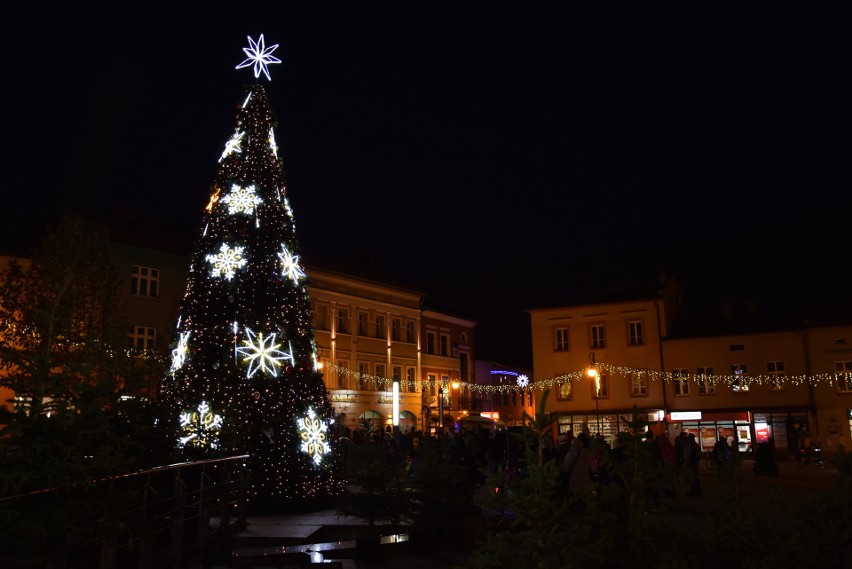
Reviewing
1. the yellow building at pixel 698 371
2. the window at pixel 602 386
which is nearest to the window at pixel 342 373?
the yellow building at pixel 698 371

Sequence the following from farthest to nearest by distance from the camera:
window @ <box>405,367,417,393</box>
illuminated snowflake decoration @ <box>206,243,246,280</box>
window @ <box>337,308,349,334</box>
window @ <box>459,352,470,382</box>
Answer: window @ <box>459,352,470,382</box> < window @ <box>405,367,417,393</box> < window @ <box>337,308,349,334</box> < illuminated snowflake decoration @ <box>206,243,246,280</box>

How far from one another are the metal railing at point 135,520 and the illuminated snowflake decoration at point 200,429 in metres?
0.42

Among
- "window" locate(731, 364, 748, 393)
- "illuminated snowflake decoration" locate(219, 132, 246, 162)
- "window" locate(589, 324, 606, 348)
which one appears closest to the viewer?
"illuminated snowflake decoration" locate(219, 132, 246, 162)

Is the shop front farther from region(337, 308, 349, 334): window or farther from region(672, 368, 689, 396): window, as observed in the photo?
region(337, 308, 349, 334): window

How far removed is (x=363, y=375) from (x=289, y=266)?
102 ft

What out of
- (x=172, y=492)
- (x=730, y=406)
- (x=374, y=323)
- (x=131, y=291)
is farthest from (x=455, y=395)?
(x=172, y=492)

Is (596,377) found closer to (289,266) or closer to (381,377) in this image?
(381,377)

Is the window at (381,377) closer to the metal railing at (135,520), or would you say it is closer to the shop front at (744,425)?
the shop front at (744,425)

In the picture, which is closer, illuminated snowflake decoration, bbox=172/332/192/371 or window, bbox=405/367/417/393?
illuminated snowflake decoration, bbox=172/332/192/371

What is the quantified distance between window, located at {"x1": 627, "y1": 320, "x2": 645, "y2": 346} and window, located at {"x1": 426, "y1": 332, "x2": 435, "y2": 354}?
49.3ft

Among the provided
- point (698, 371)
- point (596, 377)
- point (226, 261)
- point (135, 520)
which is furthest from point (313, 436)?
point (698, 371)

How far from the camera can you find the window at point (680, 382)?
142 ft

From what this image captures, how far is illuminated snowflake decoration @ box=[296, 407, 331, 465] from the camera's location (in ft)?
48.1

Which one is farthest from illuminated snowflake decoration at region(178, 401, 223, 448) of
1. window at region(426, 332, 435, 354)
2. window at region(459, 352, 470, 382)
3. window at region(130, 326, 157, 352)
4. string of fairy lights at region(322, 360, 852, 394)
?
window at region(459, 352, 470, 382)
